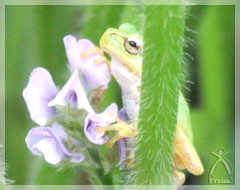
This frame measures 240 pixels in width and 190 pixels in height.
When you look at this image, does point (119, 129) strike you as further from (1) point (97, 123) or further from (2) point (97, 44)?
(2) point (97, 44)

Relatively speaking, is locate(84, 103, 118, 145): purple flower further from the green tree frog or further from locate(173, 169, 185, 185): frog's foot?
locate(173, 169, 185, 185): frog's foot

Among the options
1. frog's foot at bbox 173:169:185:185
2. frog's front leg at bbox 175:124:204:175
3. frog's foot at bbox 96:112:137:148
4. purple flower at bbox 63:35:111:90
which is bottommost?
frog's foot at bbox 173:169:185:185

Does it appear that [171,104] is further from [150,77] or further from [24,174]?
[24,174]

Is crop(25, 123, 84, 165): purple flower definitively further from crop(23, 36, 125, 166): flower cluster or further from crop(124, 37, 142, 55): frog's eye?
crop(124, 37, 142, 55): frog's eye

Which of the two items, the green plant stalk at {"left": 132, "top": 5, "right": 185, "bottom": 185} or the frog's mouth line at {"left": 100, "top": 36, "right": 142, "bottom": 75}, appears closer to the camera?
the green plant stalk at {"left": 132, "top": 5, "right": 185, "bottom": 185}

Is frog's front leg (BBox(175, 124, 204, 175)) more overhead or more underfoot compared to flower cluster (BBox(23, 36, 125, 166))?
more underfoot
